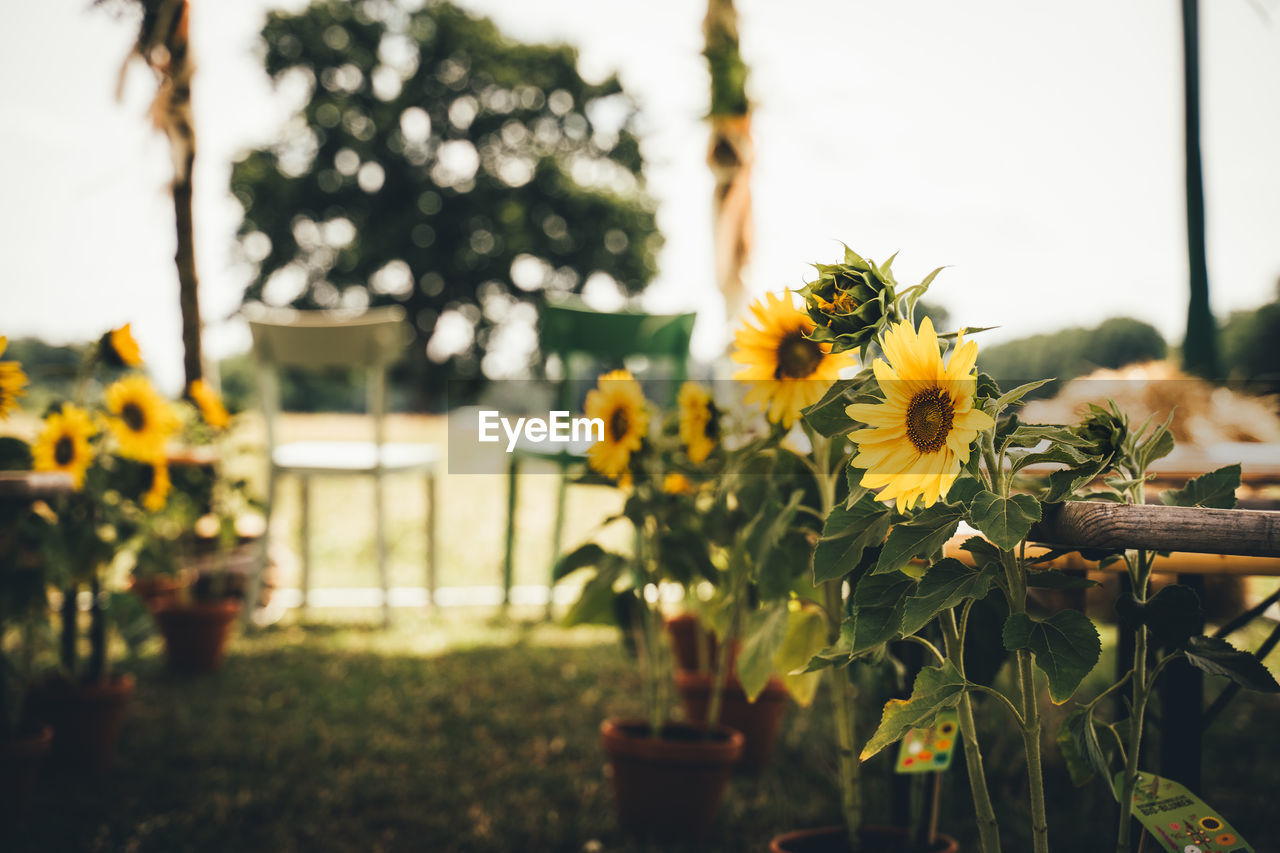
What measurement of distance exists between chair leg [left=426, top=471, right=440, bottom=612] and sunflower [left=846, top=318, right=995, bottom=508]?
235cm

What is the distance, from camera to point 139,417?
5.43ft

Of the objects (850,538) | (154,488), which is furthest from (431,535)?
(850,538)

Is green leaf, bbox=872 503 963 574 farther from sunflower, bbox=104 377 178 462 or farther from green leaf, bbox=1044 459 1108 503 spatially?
sunflower, bbox=104 377 178 462

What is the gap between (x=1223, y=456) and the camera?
128 centimetres

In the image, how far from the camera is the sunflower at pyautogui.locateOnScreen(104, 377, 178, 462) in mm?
1609

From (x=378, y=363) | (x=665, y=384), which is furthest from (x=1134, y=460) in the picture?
(x=378, y=363)

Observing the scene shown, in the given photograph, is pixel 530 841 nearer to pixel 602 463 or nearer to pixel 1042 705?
pixel 602 463

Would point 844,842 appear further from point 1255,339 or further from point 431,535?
point 1255,339

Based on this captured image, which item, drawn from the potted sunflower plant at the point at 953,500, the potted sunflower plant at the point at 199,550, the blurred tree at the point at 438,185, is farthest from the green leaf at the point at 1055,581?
the blurred tree at the point at 438,185

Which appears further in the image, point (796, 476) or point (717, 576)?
point (717, 576)

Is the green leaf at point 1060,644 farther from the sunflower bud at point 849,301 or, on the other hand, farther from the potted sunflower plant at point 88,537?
the potted sunflower plant at point 88,537

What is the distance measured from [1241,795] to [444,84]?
50.1 feet

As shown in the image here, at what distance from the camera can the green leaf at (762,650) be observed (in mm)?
823

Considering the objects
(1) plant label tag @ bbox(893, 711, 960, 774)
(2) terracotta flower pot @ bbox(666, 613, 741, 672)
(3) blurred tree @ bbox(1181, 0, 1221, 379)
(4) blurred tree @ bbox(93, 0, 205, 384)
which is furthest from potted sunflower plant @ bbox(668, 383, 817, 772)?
(4) blurred tree @ bbox(93, 0, 205, 384)
